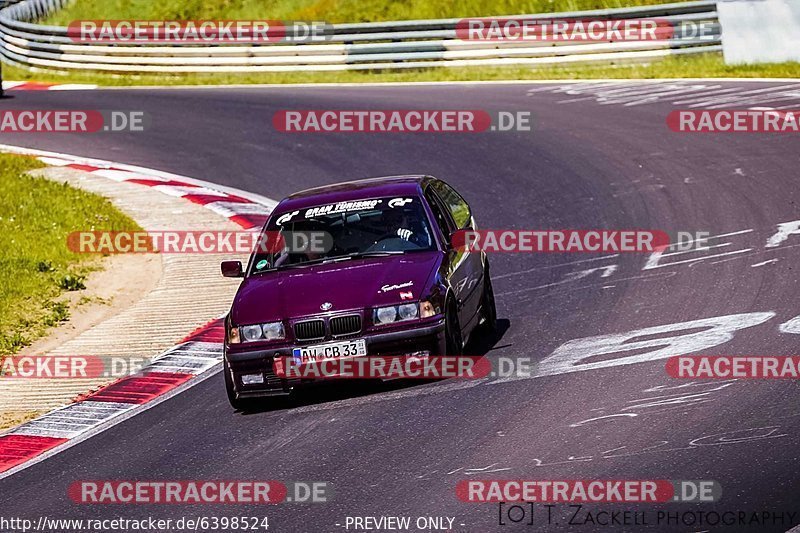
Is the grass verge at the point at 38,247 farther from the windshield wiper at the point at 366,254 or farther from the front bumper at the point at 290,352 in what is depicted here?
the windshield wiper at the point at 366,254

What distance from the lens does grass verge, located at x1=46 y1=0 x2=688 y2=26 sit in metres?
30.5

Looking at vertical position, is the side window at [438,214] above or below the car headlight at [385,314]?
above

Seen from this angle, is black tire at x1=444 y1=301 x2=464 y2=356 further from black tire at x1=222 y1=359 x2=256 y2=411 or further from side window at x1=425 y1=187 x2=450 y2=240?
black tire at x1=222 y1=359 x2=256 y2=411

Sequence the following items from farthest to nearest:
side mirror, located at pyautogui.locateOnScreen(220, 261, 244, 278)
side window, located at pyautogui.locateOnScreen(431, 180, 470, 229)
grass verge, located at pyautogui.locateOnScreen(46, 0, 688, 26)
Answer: grass verge, located at pyautogui.locateOnScreen(46, 0, 688, 26)
side window, located at pyautogui.locateOnScreen(431, 180, 470, 229)
side mirror, located at pyautogui.locateOnScreen(220, 261, 244, 278)

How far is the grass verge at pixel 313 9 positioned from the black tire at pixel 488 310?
19038 millimetres

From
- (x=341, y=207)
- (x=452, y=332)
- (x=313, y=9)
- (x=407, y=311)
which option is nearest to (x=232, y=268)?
(x=341, y=207)

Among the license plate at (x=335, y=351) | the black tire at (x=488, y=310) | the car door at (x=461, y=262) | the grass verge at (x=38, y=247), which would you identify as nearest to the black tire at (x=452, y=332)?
the car door at (x=461, y=262)

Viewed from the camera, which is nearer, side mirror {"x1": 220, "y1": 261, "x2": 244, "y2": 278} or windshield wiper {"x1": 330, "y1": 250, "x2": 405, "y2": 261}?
windshield wiper {"x1": 330, "y1": 250, "x2": 405, "y2": 261}

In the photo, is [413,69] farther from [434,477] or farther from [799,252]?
[434,477]

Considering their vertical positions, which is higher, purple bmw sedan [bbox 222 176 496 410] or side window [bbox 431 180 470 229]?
side window [bbox 431 180 470 229]

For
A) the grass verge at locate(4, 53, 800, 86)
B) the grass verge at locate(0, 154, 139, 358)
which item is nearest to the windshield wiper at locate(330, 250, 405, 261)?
the grass verge at locate(0, 154, 139, 358)

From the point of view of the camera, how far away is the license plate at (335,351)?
30.3ft

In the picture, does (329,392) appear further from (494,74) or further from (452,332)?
(494,74)

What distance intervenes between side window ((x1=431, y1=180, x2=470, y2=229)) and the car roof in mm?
345
